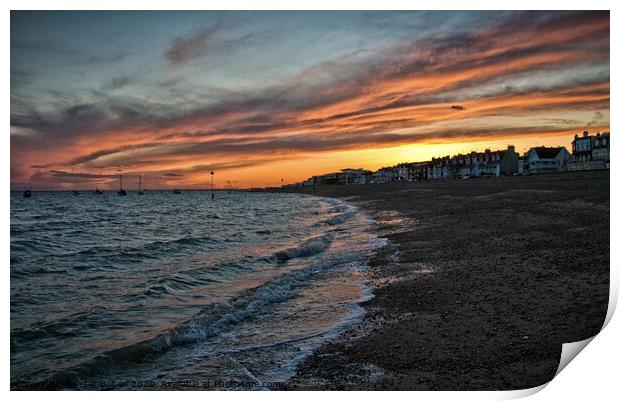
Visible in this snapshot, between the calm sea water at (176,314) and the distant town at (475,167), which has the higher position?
the distant town at (475,167)

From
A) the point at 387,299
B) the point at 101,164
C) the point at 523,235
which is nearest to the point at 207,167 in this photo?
the point at 101,164

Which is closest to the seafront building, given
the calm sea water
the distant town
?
the distant town

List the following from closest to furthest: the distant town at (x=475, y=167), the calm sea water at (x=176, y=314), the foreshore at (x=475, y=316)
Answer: the foreshore at (x=475, y=316), the calm sea water at (x=176, y=314), the distant town at (x=475, y=167)

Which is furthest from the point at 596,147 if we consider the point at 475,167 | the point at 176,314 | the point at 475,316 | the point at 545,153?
the point at 475,167

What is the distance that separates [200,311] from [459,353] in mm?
4386

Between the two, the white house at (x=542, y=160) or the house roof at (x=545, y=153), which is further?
the house roof at (x=545, y=153)

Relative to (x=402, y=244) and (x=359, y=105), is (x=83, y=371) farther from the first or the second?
(x=402, y=244)

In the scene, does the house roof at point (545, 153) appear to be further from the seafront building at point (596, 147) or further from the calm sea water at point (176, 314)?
the calm sea water at point (176, 314)

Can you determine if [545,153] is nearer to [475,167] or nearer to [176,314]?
[475,167]

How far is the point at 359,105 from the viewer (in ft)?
29.8

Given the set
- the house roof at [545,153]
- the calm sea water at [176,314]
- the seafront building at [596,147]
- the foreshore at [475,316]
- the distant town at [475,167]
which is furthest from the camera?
the house roof at [545,153]

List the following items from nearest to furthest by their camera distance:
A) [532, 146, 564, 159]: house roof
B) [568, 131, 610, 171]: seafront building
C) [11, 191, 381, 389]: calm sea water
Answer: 1. [11, 191, 381, 389]: calm sea water
2. [568, 131, 610, 171]: seafront building
3. [532, 146, 564, 159]: house roof

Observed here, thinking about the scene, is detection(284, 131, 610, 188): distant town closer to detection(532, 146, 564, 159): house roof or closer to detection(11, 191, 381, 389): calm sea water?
detection(532, 146, 564, 159): house roof

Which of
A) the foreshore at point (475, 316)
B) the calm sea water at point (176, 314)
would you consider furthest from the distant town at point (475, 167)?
the calm sea water at point (176, 314)
